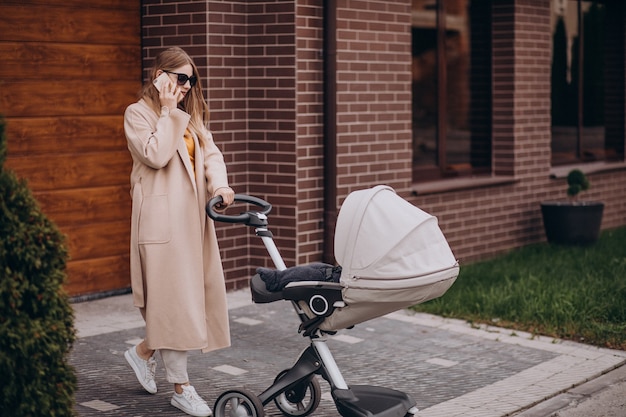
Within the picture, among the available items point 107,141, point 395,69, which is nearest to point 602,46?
point 395,69

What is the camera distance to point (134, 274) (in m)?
5.86

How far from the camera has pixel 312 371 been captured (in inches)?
217

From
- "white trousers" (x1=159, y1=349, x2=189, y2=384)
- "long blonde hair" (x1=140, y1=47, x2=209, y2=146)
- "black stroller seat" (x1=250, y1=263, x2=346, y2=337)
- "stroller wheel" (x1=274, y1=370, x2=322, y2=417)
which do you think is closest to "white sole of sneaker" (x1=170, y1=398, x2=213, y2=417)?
"white trousers" (x1=159, y1=349, x2=189, y2=384)

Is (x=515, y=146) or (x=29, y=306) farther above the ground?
(x=515, y=146)

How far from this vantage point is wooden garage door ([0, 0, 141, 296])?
8.31 metres

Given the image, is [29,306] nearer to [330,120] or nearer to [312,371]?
[312,371]

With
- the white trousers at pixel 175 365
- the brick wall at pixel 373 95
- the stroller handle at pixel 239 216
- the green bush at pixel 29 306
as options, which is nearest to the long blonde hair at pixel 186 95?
the stroller handle at pixel 239 216

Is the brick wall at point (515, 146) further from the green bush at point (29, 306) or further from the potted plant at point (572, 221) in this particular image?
the green bush at point (29, 306)

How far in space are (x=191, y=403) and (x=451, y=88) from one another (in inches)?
255

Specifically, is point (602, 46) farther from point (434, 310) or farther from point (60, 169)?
point (60, 169)

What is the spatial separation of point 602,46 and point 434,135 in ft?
13.8

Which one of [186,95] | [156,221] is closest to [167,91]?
[186,95]

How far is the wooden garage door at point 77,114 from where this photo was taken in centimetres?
831

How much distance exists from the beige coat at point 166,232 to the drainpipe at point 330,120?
3.62m
